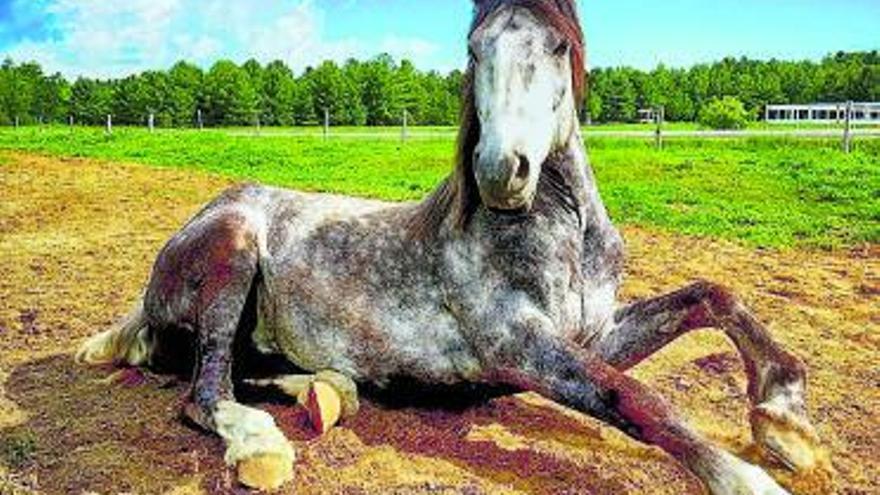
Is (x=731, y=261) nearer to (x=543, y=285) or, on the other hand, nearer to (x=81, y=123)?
(x=543, y=285)

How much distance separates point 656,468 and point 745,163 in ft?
51.4

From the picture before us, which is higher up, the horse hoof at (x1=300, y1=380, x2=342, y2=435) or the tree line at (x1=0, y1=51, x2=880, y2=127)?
the tree line at (x1=0, y1=51, x2=880, y2=127)

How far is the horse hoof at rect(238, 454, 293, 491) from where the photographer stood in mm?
3570

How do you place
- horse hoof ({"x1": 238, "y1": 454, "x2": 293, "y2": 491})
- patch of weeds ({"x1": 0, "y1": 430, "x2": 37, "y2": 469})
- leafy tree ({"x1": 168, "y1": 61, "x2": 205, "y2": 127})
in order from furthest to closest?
1. leafy tree ({"x1": 168, "y1": 61, "x2": 205, "y2": 127})
2. patch of weeds ({"x1": 0, "y1": 430, "x2": 37, "y2": 469})
3. horse hoof ({"x1": 238, "y1": 454, "x2": 293, "y2": 491})

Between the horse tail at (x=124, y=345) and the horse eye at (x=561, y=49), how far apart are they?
2.91m

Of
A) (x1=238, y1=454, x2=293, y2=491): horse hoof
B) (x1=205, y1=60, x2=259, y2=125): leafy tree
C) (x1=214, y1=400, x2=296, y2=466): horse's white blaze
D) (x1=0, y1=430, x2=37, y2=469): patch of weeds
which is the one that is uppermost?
(x1=205, y1=60, x2=259, y2=125): leafy tree

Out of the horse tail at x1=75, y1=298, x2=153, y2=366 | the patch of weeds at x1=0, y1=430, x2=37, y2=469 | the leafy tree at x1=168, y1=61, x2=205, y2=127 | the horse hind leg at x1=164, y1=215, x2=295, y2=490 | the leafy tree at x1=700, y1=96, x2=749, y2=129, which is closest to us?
the patch of weeds at x1=0, y1=430, x2=37, y2=469

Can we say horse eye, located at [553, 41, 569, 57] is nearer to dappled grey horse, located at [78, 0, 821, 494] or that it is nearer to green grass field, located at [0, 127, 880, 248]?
dappled grey horse, located at [78, 0, 821, 494]

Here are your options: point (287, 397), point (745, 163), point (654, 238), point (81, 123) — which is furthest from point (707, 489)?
point (81, 123)

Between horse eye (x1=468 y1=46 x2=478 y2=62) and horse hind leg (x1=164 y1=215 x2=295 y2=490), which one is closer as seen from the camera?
horse eye (x1=468 y1=46 x2=478 y2=62)

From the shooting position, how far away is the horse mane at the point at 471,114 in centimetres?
350

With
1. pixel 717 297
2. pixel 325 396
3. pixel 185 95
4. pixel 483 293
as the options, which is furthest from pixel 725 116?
pixel 325 396

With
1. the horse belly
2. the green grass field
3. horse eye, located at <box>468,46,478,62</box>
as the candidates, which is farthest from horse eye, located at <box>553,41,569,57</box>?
the green grass field

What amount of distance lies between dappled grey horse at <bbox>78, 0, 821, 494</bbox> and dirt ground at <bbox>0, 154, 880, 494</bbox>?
0.22 m
